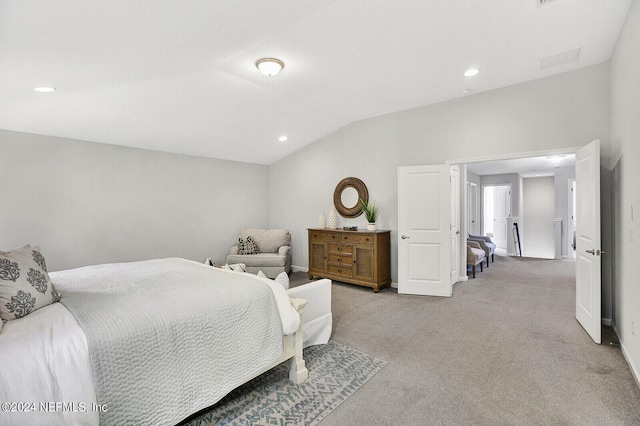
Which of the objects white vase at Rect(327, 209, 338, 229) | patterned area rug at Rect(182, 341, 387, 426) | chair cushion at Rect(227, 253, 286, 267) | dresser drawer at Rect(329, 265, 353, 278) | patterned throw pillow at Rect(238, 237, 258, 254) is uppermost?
white vase at Rect(327, 209, 338, 229)

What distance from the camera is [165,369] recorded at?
157 centimetres

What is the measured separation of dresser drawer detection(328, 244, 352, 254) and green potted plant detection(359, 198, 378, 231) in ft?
1.53

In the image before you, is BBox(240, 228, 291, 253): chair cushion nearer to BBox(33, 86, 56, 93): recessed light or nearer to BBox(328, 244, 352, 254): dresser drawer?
BBox(328, 244, 352, 254): dresser drawer

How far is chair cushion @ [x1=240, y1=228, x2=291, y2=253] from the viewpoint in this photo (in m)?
6.06

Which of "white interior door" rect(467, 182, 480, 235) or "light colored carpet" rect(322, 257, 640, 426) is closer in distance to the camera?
"light colored carpet" rect(322, 257, 640, 426)

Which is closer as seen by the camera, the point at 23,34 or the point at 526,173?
the point at 23,34

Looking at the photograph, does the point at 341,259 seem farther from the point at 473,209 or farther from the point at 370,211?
the point at 473,209

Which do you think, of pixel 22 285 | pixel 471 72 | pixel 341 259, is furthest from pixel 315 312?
pixel 471 72

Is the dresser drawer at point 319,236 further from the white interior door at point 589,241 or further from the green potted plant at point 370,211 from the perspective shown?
the white interior door at point 589,241

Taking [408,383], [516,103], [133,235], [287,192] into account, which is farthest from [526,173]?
[133,235]

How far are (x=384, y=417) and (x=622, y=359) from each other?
2.21 m

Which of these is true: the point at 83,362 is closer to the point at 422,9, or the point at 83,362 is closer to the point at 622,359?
the point at 422,9

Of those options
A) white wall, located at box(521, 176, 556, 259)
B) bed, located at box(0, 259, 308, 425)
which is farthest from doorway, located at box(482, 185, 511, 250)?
bed, located at box(0, 259, 308, 425)

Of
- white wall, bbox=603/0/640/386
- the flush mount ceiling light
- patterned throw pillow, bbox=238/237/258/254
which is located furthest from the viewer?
patterned throw pillow, bbox=238/237/258/254
